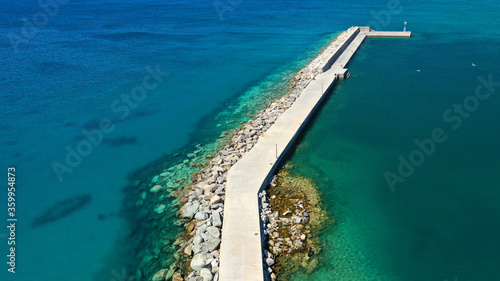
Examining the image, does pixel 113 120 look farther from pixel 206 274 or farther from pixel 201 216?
pixel 206 274

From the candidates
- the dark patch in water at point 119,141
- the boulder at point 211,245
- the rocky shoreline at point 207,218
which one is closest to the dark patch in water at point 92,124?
the dark patch in water at point 119,141

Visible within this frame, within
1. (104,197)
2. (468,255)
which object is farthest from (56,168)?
(468,255)

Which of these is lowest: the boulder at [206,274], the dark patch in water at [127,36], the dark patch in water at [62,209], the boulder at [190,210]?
the boulder at [206,274]

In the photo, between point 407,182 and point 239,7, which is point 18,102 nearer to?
point 407,182

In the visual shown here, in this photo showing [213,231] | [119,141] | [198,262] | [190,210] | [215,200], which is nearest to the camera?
[198,262]

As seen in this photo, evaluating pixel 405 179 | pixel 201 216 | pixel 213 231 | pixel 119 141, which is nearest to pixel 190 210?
pixel 201 216

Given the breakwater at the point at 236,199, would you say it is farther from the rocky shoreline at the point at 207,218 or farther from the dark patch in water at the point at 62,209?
the dark patch in water at the point at 62,209
